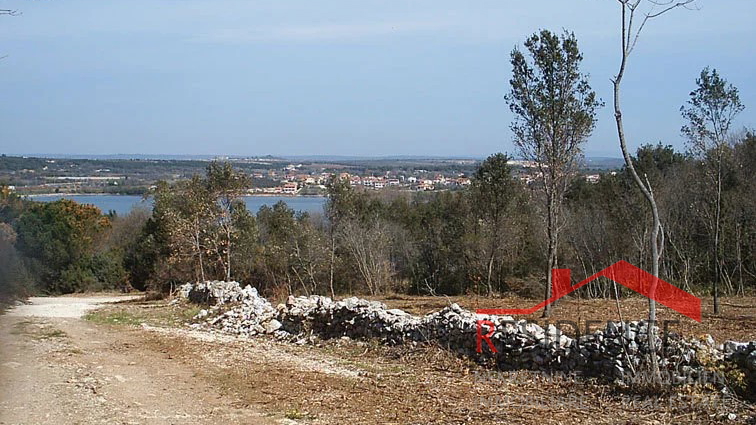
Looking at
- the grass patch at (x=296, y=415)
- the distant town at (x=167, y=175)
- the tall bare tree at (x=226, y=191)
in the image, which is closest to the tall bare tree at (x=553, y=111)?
the distant town at (x=167, y=175)

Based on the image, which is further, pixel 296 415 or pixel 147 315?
pixel 147 315

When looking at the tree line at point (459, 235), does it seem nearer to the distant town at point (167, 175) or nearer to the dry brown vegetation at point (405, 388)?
the distant town at point (167, 175)

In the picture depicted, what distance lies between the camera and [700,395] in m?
6.13

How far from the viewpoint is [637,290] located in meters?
16.6

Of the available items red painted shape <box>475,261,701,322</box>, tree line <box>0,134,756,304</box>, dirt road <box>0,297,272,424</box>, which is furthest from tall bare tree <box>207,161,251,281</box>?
dirt road <box>0,297,272,424</box>

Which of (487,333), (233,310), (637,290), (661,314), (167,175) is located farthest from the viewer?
(167,175)

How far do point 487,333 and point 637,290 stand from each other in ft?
32.9

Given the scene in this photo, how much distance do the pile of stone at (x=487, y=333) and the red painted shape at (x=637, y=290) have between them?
30.8 inches

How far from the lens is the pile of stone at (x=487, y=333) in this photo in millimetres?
6645

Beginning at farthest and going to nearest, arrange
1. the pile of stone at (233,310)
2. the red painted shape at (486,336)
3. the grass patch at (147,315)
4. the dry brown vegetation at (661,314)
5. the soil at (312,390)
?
the grass patch at (147,315), the pile of stone at (233,310), the dry brown vegetation at (661,314), the red painted shape at (486,336), the soil at (312,390)

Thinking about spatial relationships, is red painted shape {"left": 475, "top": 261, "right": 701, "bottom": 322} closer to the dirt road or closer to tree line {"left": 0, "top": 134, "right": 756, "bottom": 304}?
tree line {"left": 0, "top": 134, "right": 756, "bottom": 304}

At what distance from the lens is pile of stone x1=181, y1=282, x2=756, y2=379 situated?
6.64 meters

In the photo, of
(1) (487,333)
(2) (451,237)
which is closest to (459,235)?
(2) (451,237)

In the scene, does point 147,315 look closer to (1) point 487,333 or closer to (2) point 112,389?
(2) point 112,389
